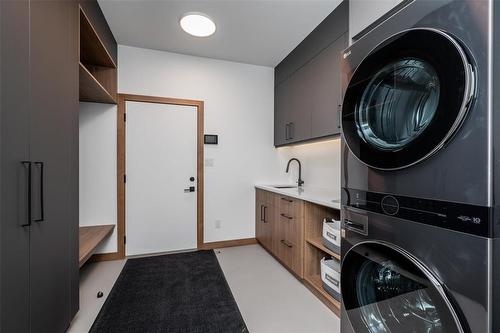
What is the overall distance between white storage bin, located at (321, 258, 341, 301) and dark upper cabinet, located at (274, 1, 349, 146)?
113cm

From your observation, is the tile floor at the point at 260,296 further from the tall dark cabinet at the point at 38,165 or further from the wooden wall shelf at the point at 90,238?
the tall dark cabinet at the point at 38,165

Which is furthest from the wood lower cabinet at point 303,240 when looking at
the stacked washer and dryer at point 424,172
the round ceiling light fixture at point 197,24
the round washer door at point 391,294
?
the round ceiling light fixture at point 197,24

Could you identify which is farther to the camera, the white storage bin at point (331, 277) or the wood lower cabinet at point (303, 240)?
the wood lower cabinet at point (303, 240)

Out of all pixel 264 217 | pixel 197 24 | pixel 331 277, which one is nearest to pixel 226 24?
pixel 197 24

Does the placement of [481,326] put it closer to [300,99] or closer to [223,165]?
[300,99]

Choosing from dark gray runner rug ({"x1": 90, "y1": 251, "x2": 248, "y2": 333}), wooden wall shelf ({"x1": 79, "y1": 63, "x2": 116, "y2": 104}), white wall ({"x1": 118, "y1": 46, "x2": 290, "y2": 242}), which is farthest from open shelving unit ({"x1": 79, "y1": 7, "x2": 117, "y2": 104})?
dark gray runner rug ({"x1": 90, "y1": 251, "x2": 248, "y2": 333})

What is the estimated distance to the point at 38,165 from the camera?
1.19 metres

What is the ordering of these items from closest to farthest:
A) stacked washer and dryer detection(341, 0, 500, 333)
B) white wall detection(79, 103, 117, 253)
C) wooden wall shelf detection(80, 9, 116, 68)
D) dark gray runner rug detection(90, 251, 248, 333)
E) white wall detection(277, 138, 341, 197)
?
stacked washer and dryer detection(341, 0, 500, 333) < dark gray runner rug detection(90, 251, 248, 333) < wooden wall shelf detection(80, 9, 116, 68) < white wall detection(277, 138, 341, 197) < white wall detection(79, 103, 117, 253)

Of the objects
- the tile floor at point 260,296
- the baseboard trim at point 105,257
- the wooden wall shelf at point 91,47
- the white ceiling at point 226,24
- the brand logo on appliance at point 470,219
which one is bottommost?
the tile floor at point 260,296

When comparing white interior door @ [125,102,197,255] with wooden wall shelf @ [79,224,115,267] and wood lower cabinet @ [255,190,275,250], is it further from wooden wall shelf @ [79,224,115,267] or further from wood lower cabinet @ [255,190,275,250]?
wood lower cabinet @ [255,190,275,250]

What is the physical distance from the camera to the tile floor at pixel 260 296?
166 centimetres

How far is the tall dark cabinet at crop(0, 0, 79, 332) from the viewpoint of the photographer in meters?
0.99

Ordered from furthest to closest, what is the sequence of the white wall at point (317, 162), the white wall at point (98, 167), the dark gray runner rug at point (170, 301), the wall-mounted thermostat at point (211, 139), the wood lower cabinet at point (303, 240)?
the wall-mounted thermostat at point (211, 139) < the white wall at point (98, 167) < the white wall at point (317, 162) < the wood lower cabinet at point (303, 240) < the dark gray runner rug at point (170, 301)

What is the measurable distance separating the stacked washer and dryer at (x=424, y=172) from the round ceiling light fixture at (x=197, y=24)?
1686 millimetres
